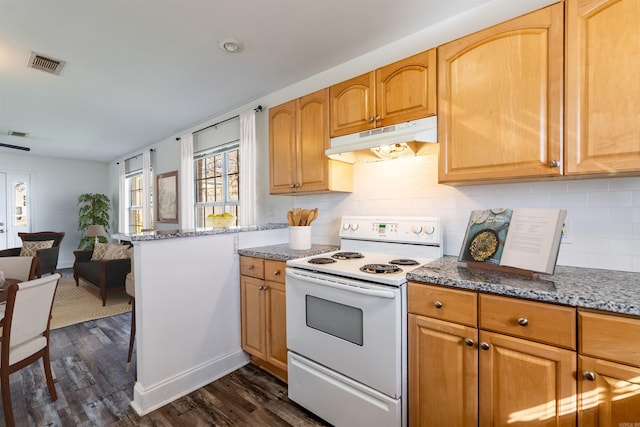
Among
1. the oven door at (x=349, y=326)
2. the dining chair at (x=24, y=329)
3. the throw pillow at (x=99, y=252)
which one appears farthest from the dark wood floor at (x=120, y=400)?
the throw pillow at (x=99, y=252)

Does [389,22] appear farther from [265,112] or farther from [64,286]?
[64,286]

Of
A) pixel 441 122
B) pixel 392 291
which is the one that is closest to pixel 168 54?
pixel 441 122

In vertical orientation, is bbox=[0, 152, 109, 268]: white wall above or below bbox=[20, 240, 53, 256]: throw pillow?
above

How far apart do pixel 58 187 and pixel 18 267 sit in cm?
502

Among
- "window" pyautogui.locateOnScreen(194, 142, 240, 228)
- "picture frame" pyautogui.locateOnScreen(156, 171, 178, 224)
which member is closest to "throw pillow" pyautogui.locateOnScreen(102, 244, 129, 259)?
"picture frame" pyautogui.locateOnScreen(156, 171, 178, 224)

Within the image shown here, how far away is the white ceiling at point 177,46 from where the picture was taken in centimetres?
181

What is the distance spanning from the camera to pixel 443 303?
1.34 m

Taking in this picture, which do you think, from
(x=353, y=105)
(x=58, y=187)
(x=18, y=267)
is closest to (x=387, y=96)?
(x=353, y=105)

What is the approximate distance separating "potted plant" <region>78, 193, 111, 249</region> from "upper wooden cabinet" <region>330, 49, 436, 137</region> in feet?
21.8

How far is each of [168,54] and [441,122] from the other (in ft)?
7.19

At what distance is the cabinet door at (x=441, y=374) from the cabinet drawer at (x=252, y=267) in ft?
3.92

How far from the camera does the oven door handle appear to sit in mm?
1408

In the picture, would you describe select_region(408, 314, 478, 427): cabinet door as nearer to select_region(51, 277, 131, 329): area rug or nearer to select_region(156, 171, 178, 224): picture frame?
select_region(51, 277, 131, 329): area rug

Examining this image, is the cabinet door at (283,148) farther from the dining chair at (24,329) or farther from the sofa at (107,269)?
the sofa at (107,269)
